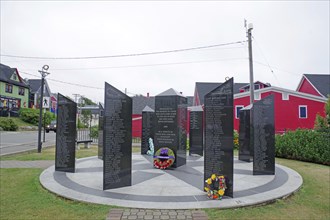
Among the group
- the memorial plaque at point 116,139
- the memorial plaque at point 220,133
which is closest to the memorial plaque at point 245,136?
the memorial plaque at point 220,133

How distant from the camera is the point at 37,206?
4.69 m

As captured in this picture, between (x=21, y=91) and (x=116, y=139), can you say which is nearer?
(x=116, y=139)

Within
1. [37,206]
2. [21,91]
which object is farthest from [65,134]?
[21,91]

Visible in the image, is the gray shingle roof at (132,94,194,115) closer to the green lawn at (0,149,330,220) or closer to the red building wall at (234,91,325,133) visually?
the red building wall at (234,91,325,133)

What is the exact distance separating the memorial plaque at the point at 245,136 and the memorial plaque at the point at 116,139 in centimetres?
540

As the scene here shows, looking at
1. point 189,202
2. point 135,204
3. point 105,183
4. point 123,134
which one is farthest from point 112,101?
point 189,202

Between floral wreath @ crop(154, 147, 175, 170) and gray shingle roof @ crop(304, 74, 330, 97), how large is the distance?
1161 inches

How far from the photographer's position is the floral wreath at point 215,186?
4.99 meters

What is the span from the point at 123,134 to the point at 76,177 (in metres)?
2.13

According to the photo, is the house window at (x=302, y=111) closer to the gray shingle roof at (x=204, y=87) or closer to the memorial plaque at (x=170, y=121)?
the gray shingle roof at (x=204, y=87)

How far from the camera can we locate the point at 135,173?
7422 mm

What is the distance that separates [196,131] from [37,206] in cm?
792

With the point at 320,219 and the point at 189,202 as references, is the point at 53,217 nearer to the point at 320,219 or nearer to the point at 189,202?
the point at 189,202

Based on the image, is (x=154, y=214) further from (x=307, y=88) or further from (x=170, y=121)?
(x=307, y=88)
